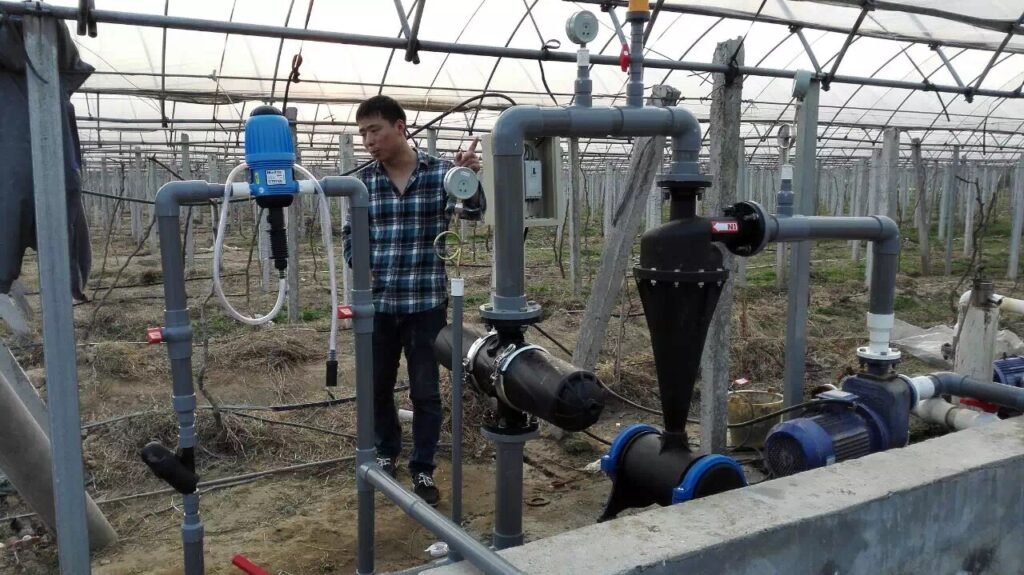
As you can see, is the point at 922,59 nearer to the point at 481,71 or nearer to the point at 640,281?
the point at 481,71

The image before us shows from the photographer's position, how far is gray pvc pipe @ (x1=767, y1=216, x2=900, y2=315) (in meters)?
2.66

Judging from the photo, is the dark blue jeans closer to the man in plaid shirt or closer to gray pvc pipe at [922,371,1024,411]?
the man in plaid shirt

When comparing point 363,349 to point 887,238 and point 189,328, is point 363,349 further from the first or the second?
point 887,238

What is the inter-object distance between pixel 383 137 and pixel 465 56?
4988 millimetres

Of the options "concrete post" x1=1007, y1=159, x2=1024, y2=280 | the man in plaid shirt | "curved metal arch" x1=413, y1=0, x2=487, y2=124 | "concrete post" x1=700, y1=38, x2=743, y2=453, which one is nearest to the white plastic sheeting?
"curved metal arch" x1=413, y1=0, x2=487, y2=124

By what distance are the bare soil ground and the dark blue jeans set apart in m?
0.31

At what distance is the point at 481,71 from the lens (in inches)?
322

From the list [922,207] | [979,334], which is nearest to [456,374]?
[979,334]

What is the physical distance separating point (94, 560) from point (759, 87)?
392 inches

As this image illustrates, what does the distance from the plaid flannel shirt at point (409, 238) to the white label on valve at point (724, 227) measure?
1363 mm

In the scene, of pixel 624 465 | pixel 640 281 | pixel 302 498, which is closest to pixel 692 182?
pixel 640 281

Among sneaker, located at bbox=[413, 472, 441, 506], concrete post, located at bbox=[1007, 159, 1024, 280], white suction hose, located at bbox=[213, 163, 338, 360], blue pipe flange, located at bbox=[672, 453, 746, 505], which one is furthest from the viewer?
concrete post, located at bbox=[1007, 159, 1024, 280]

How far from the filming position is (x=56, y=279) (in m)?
2.26

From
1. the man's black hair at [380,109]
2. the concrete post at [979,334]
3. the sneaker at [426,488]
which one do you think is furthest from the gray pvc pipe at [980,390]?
the man's black hair at [380,109]
